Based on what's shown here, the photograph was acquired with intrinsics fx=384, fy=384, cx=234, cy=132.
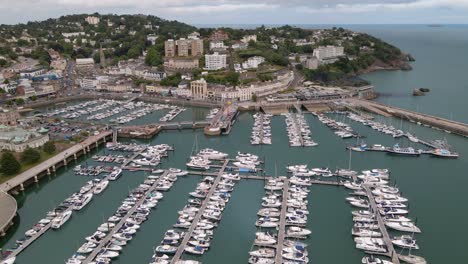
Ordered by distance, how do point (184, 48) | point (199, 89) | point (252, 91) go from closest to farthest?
point (252, 91), point (199, 89), point (184, 48)

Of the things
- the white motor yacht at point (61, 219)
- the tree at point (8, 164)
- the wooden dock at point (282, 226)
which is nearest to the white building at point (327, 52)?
the wooden dock at point (282, 226)

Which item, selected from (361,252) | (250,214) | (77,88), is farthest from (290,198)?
(77,88)

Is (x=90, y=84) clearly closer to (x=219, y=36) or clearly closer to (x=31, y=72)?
(x=31, y=72)

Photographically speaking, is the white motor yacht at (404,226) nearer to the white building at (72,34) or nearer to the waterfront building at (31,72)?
the waterfront building at (31,72)

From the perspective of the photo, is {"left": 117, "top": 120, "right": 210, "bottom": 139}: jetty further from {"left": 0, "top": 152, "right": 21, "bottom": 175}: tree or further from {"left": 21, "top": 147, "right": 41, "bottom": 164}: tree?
{"left": 0, "top": 152, "right": 21, "bottom": 175}: tree

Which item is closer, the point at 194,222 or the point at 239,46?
the point at 194,222

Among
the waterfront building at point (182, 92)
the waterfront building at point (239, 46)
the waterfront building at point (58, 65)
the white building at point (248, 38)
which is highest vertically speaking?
the white building at point (248, 38)

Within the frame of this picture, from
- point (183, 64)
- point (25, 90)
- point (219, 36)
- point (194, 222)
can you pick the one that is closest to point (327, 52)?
point (219, 36)

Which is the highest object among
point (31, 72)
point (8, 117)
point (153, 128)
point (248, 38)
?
point (248, 38)
